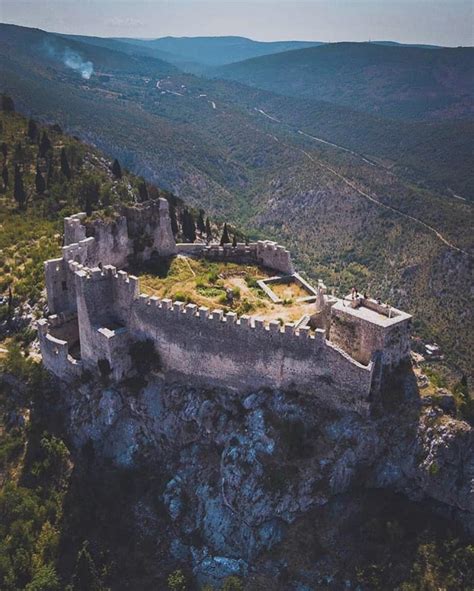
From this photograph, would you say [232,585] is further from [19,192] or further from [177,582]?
[19,192]

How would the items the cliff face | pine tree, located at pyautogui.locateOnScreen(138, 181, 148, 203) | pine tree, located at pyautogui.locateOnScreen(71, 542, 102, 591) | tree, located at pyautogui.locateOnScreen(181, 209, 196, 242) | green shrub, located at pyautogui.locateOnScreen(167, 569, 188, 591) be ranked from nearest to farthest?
the cliff face → green shrub, located at pyautogui.locateOnScreen(167, 569, 188, 591) → pine tree, located at pyautogui.locateOnScreen(71, 542, 102, 591) → tree, located at pyautogui.locateOnScreen(181, 209, 196, 242) → pine tree, located at pyautogui.locateOnScreen(138, 181, 148, 203)

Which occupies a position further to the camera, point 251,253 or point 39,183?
point 39,183

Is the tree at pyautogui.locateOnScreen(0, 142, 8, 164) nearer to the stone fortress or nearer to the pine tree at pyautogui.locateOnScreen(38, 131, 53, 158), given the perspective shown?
the pine tree at pyautogui.locateOnScreen(38, 131, 53, 158)

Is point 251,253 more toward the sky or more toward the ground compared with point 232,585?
more toward the sky

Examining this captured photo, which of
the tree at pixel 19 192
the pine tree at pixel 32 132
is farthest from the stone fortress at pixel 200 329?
the pine tree at pixel 32 132

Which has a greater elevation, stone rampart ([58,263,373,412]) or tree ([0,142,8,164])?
tree ([0,142,8,164])

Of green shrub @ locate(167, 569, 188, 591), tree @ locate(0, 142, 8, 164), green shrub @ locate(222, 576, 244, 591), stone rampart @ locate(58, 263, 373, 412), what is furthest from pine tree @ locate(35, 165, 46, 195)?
green shrub @ locate(222, 576, 244, 591)

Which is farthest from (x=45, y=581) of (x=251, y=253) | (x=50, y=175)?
(x=50, y=175)
